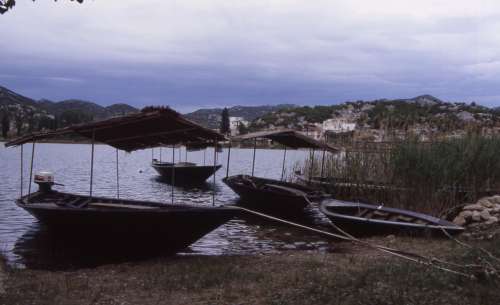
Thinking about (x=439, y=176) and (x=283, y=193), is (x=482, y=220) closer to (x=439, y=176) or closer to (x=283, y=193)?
(x=439, y=176)

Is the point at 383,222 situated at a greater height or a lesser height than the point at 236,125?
lesser

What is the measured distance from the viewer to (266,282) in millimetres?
5070

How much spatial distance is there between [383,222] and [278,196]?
449cm

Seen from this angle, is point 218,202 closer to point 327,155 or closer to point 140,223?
point 327,155

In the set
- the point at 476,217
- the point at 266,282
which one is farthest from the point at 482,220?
the point at 266,282

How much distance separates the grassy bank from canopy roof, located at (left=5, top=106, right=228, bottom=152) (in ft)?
8.77

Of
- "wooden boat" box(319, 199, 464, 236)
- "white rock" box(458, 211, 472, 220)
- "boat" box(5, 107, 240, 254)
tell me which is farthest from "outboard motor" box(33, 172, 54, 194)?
"white rock" box(458, 211, 472, 220)

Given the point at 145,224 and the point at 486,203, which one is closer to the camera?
the point at 145,224

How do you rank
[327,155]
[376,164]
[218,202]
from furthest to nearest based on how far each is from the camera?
1. [218,202]
2. [327,155]
3. [376,164]

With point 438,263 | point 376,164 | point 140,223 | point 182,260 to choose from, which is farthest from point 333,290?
point 376,164

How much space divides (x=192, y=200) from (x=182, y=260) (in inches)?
390

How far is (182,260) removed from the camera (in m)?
6.94

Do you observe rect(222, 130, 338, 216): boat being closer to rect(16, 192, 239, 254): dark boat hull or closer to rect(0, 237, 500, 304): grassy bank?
rect(16, 192, 239, 254): dark boat hull

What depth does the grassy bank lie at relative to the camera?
13.7 ft
